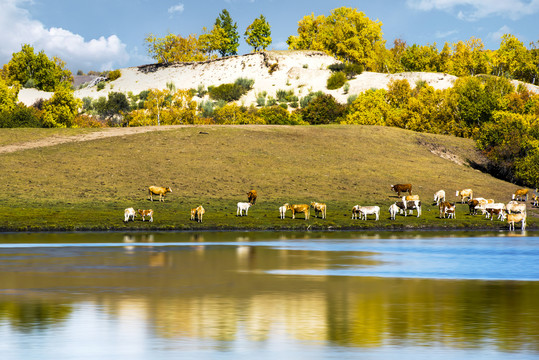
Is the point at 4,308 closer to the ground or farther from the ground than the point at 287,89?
closer to the ground

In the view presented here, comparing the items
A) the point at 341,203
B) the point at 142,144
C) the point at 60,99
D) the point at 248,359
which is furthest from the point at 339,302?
the point at 60,99

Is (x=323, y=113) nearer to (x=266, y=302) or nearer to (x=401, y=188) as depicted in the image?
(x=401, y=188)

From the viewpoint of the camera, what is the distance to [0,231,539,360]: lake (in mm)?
14398

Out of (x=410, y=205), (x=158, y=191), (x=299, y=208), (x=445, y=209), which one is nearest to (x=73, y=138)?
(x=158, y=191)

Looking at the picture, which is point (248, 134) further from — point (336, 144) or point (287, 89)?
point (287, 89)

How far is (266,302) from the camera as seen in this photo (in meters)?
19.8

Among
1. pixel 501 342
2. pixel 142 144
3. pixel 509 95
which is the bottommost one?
pixel 501 342

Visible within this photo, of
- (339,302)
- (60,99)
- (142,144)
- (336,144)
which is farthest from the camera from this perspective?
→ (60,99)

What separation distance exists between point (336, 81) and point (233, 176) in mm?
115318

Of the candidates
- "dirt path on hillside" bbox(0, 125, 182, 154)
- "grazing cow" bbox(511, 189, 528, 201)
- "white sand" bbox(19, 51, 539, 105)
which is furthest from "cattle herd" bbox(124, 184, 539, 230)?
"white sand" bbox(19, 51, 539, 105)

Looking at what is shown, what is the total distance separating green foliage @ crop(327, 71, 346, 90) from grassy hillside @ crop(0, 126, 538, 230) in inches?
3127

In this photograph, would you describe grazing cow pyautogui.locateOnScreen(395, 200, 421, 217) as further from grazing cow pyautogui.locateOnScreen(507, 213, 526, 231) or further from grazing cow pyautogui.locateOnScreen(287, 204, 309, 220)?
grazing cow pyautogui.locateOnScreen(287, 204, 309, 220)

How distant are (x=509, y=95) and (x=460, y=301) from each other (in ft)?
373

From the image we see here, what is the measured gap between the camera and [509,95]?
128125 mm
